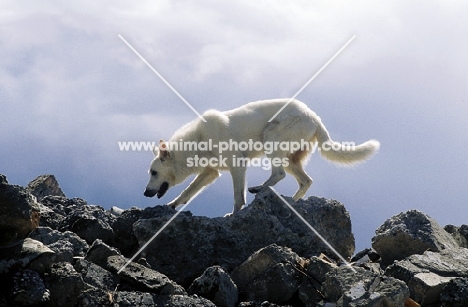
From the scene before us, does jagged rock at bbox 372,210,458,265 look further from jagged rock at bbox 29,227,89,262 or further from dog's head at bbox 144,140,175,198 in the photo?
dog's head at bbox 144,140,175,198

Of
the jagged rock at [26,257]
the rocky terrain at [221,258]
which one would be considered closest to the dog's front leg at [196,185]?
the rocky terrain at [221,258]

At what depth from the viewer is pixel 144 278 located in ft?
26.2

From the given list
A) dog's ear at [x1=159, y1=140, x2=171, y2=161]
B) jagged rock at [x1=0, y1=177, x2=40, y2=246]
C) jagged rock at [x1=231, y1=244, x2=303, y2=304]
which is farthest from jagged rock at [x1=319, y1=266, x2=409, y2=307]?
dog's ear at [x1=159, y1=140, x2=171, y2=161]

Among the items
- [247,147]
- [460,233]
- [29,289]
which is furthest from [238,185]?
[29,289]

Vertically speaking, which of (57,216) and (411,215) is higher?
(411,215)

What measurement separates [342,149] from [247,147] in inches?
78.0

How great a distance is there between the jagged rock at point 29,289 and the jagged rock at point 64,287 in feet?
0.30

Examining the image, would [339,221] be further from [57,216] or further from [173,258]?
[57,216]

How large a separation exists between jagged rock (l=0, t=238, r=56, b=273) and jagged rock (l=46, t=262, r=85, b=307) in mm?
214

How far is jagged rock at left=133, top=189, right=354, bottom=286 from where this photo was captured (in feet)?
31.7

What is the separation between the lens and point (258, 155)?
14781 millimetres

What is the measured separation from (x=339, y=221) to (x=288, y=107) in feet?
14.6

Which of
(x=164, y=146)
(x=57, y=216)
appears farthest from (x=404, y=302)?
(x=164, y=146)

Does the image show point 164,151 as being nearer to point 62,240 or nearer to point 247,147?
point 247,147
